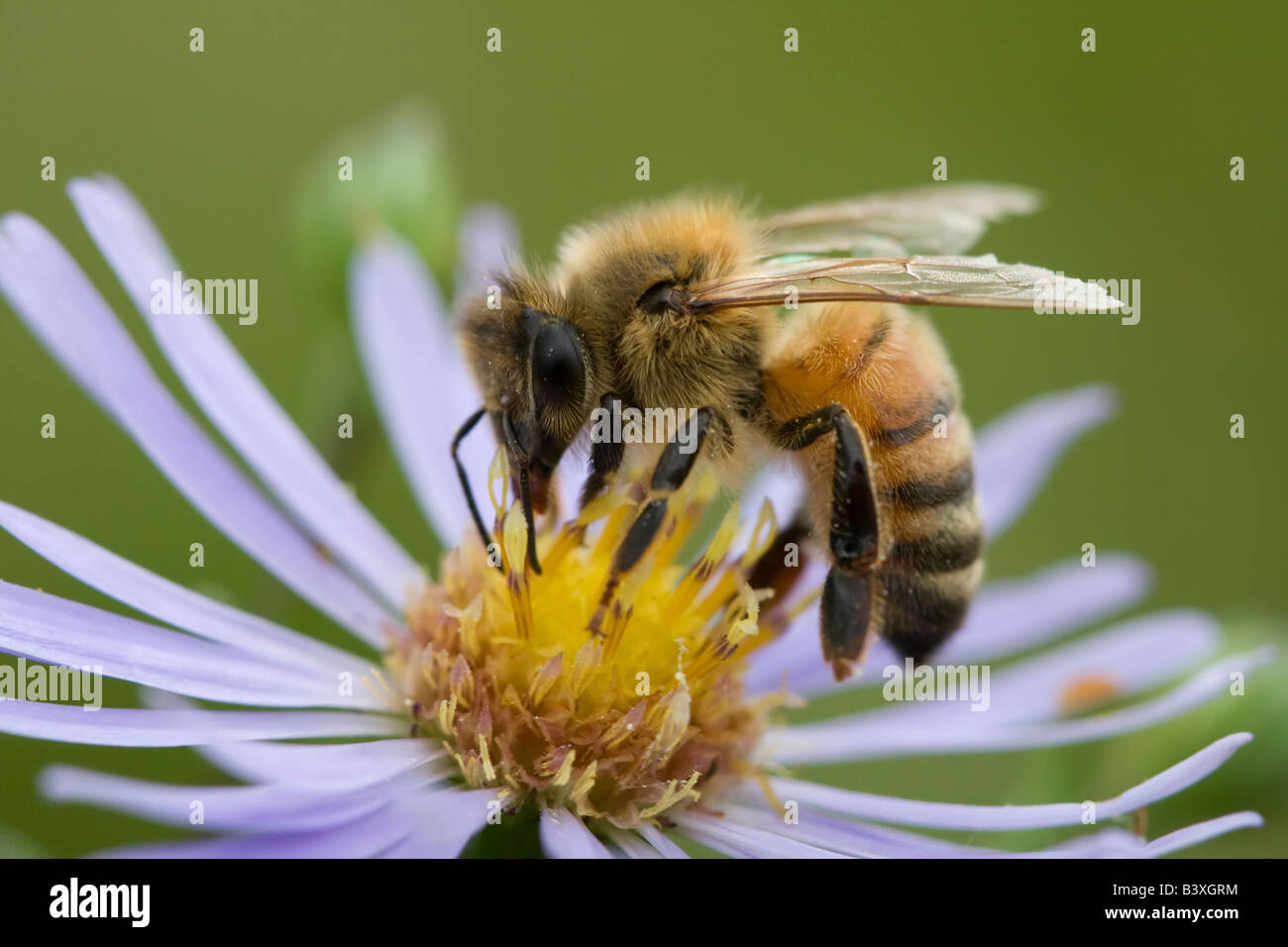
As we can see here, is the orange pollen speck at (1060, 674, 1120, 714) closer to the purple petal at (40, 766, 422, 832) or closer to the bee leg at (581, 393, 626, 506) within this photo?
the bee leg at (581, 393, 626, 506)

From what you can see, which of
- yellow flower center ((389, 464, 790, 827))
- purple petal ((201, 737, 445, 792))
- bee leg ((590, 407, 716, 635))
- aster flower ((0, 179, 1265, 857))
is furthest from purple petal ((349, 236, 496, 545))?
bee leg ((590, 407, 716, 635))

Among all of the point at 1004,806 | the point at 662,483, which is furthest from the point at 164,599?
the point at 1004,806

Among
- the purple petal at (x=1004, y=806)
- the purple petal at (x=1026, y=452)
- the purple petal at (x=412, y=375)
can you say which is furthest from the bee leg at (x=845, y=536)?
the purple petal at (x=1026, y=452)

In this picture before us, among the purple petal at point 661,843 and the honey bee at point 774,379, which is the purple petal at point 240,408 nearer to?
the honey bee at point 774,379

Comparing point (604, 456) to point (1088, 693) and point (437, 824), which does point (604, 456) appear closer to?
point (437, 824)
